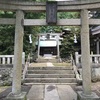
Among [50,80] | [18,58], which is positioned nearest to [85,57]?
[18,58]

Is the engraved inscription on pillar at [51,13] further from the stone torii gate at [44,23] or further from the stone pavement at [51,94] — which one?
the stone pavement at [51,94]

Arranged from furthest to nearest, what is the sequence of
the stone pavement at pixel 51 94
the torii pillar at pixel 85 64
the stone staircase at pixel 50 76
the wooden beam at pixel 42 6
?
the stone staircase at pixel 50 76
the stone pavement at pixel 51 94
the wooden beam at pixel 42 6
the torii pillar at pixel 85 64

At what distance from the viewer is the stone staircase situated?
1068cm

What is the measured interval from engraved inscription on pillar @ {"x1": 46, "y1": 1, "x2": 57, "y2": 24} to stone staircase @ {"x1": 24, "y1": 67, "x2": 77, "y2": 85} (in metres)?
5.50

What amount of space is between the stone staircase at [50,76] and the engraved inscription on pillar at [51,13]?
550 centimetres

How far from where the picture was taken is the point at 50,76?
37.0 ft

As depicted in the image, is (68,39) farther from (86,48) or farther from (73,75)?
(86,48)

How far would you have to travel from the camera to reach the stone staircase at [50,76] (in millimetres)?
10680

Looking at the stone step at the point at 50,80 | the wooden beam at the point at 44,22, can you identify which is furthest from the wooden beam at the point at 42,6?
the stone step at the point at 50,80

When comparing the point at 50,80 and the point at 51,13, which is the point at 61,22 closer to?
the point at 51,13

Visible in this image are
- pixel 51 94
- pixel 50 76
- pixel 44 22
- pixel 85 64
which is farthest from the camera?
pixel 50 76

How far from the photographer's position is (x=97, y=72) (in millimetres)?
11578

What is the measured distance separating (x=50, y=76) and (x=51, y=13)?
6059mm

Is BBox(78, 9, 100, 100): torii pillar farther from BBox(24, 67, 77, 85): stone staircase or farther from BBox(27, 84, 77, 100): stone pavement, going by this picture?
BBox(24, 67, 77, 85): stone staircase
